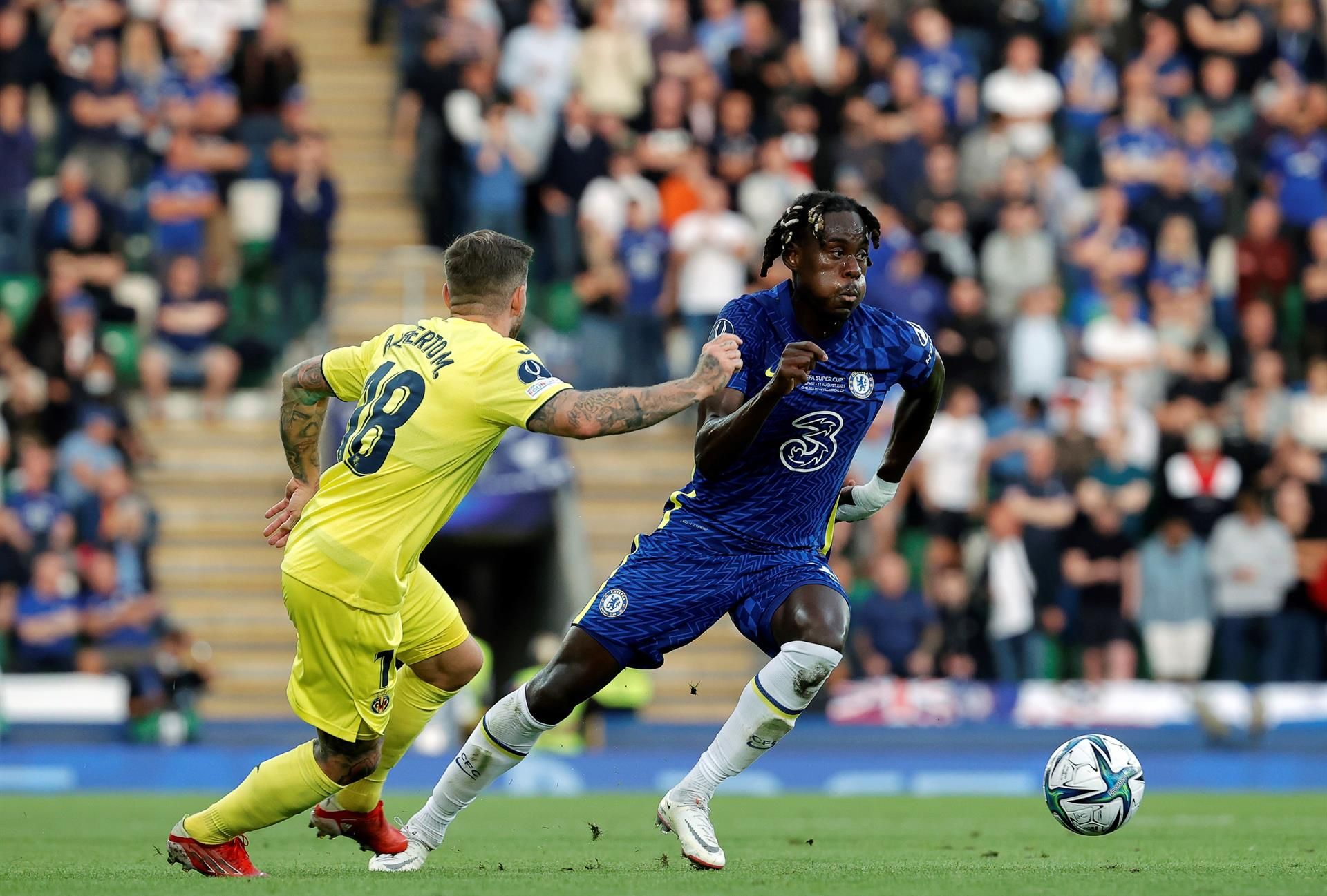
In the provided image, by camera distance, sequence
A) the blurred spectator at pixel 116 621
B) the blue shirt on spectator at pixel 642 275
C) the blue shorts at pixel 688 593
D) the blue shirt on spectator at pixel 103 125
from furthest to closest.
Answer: the blue shirt on spectator at pixel 642 275 < the blue shirt on spectator at pixel 103 125 < the blurred spectator at pixel 116 621 < the blue shorts at pixel 688 593

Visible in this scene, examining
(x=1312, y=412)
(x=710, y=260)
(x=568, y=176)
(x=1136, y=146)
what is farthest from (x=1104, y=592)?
(x=568, y=176)

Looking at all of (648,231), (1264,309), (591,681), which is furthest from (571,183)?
(591,681)

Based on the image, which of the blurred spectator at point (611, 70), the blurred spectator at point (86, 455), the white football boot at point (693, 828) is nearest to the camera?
the white football boot at point (693, 828)

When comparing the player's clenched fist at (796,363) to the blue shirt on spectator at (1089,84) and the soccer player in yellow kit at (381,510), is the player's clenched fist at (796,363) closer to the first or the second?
the soccer player in yellow kit at (381,510)

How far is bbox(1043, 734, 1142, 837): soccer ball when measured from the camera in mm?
8773

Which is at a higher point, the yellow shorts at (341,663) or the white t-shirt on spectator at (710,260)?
the yellow shorts at (341,663)

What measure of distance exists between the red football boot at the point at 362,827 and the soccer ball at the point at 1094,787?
111 inches

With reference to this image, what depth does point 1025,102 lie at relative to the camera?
20703 millimetres

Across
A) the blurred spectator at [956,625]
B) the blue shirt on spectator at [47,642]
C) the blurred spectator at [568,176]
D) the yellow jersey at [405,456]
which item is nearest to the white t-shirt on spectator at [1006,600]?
the blurred spectator at [956,625]

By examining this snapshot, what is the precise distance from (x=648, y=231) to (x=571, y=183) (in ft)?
2.87

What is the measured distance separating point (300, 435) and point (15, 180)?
452 inches

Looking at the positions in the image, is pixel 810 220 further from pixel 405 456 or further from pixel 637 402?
pixel 405 456

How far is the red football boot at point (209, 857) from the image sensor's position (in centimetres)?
A: 746

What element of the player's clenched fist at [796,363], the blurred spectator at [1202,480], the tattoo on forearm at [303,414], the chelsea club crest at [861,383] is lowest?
the blurred spectator at [1202,480]
